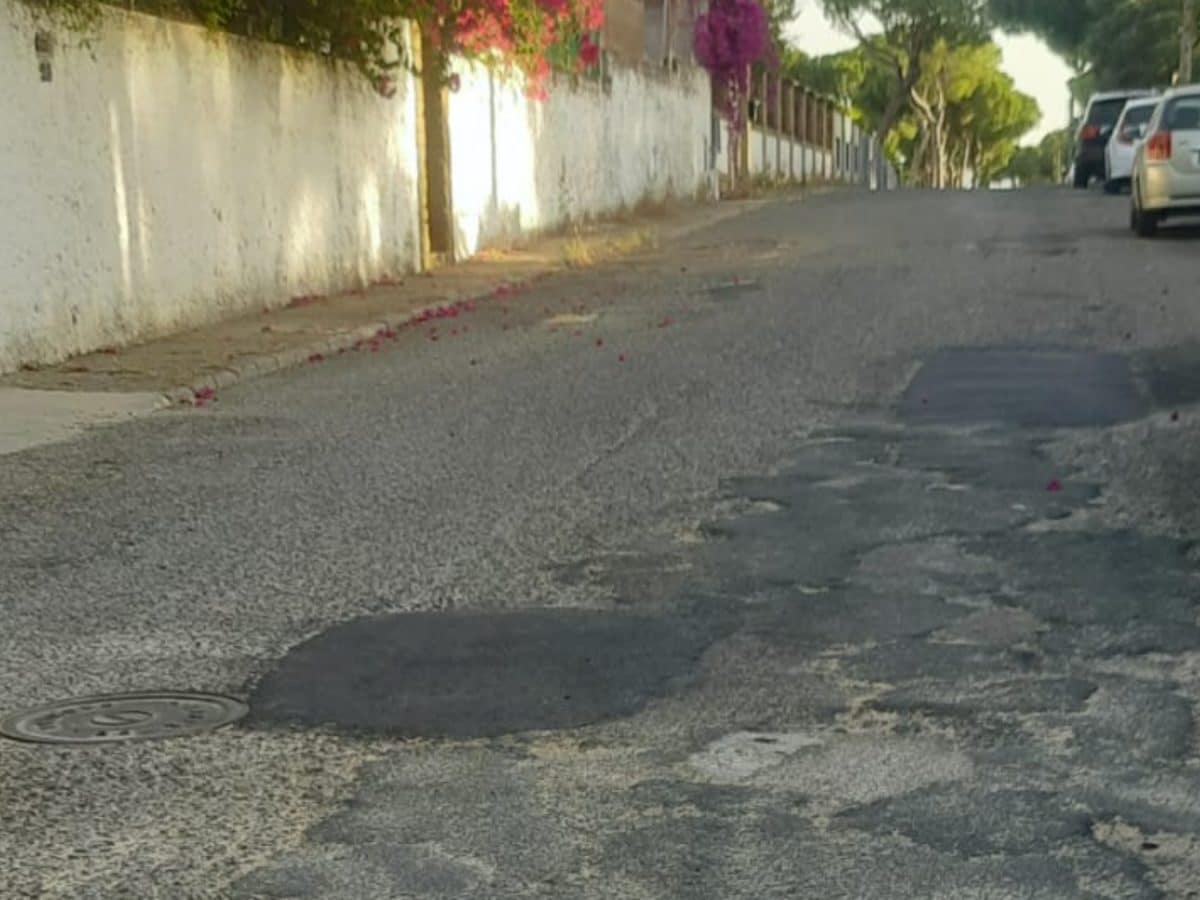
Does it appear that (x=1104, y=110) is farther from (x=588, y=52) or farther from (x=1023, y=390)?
(x=1023, y=390)

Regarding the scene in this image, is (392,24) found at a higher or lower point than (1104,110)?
higher

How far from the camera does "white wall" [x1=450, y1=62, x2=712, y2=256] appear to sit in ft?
75.5

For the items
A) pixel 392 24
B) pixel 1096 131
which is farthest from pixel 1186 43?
pixel 392 24

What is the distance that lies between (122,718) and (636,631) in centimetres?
161

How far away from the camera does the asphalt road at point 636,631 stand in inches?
160

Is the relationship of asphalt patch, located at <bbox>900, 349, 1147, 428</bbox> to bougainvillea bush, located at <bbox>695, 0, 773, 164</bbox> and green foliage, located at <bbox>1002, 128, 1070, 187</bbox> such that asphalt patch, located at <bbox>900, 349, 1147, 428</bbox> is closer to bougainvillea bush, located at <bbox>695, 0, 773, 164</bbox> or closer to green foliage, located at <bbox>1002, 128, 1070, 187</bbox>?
bougainvillea bush, located at <bbox>695, 0, 773, 164</bbox>

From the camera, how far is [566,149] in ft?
90.8

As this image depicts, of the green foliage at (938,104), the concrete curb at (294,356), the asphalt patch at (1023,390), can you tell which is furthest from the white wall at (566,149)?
the green foliage at (938,104)

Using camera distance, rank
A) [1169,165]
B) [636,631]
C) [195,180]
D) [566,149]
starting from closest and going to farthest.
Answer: [636,631]
[195,180]
[1169,165]
[566,149]

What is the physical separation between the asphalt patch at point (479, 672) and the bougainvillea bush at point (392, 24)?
10.3 m

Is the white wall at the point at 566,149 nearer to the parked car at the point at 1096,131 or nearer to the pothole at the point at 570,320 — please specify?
the pothole at the point at 570,320

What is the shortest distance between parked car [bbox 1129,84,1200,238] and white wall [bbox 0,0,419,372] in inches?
334

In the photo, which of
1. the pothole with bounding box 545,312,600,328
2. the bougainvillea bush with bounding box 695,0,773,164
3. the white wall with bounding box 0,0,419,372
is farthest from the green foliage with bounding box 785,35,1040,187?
the pothole with bounding box 545,312,600,328

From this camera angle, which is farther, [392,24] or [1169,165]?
[1169,165]
